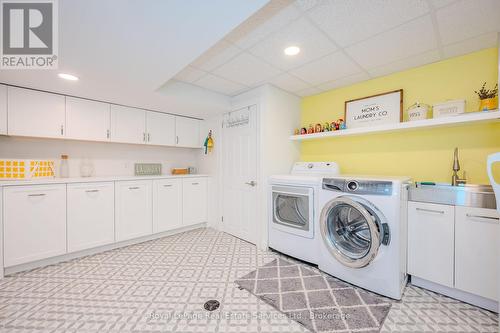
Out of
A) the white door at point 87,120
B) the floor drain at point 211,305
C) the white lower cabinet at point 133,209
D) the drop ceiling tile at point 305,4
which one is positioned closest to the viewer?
the drop ceiling tile at point 305,4

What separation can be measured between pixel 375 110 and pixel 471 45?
94cm

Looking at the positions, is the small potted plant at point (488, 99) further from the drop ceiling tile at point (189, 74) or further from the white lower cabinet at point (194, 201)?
the white lower cabinet at point (194, 201)

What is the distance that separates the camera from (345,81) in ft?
8.89

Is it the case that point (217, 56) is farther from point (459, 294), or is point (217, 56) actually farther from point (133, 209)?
point (459, 294)

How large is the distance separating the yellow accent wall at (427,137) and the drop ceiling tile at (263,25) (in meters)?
1.71

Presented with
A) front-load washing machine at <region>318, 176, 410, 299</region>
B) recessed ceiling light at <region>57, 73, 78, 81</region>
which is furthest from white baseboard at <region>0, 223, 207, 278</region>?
front-load washing machine at <region>318, 176, 410, 299</region>

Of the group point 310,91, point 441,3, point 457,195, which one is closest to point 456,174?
point 457,195

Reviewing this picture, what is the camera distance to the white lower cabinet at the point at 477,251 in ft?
5.07

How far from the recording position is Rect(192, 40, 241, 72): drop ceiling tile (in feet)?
6.25

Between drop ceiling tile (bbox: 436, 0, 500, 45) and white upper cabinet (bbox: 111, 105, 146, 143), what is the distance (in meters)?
3.66

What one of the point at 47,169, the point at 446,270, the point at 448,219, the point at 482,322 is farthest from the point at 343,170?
the point at 47,169

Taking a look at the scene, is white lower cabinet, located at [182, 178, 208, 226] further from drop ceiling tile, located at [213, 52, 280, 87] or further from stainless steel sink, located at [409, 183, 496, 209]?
stainless steel sink, located at [409, 183, 496, 209]

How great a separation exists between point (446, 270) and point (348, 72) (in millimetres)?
2227

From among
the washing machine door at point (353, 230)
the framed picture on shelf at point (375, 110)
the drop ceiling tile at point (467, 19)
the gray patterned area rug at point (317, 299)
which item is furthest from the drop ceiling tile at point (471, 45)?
the gray patterned area rug at point (317, 299)
